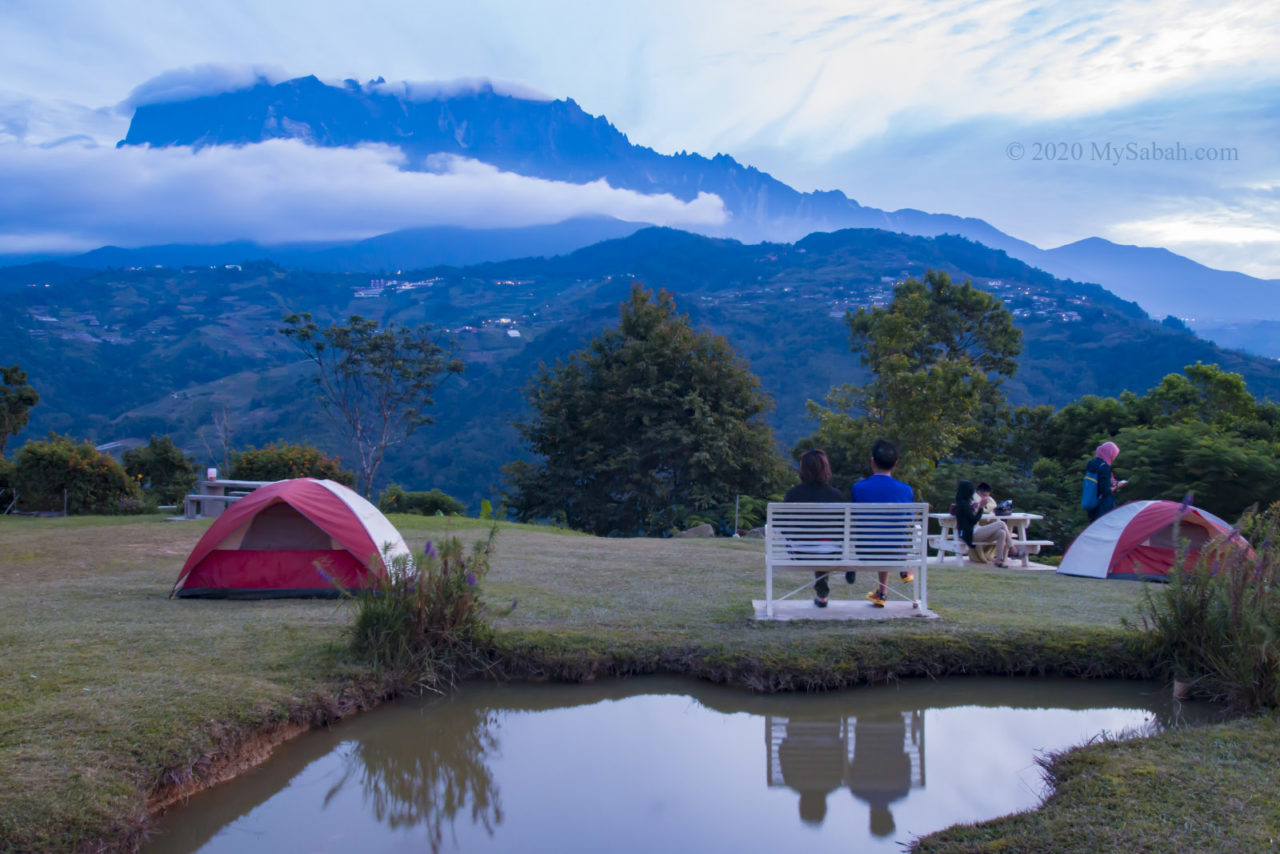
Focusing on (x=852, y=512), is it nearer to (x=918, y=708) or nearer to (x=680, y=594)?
(x=918, y=708)

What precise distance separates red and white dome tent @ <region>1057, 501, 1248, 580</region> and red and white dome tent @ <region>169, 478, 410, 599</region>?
7813mm

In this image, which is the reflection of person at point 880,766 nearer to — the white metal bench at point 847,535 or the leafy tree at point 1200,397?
the white metal bench at point 847,535

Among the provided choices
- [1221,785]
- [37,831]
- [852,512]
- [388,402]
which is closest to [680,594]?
[852,512]

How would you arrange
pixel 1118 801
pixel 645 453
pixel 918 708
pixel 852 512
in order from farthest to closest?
pixel 645 453 → pixel 852 512 → pixel 918 708 → pixel 1118 801

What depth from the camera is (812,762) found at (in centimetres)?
484

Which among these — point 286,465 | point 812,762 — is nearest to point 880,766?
point 812,762

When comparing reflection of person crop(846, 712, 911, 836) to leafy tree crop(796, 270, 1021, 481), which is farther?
leafy tree crop(796, 270, 1021, 481)

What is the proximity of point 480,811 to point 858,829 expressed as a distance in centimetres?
183

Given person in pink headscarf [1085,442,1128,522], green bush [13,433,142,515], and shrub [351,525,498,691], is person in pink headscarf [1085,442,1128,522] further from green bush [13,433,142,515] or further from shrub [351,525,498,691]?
green bush [13,433,142,515]

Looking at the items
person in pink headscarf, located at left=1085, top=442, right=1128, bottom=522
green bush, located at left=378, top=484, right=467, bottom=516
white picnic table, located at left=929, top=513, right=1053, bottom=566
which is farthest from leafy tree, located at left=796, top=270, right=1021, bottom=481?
green bush, located at left=378, top=484, right=467, bottom=516

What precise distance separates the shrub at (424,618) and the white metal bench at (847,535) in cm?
225

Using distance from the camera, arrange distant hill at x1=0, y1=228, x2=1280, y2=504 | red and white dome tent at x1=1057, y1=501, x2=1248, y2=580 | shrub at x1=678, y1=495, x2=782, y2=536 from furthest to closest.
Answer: distant hill at x1=0, y1=228, x2=1280, y2=504 → shrub at x1=678, y1=495, x2=782, y2=536 → red and white dome tent at x1=1057, y1=501, x2=1248, y2=580

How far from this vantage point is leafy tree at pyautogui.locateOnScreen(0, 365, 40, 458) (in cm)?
2428

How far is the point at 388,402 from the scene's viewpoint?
146 feet
